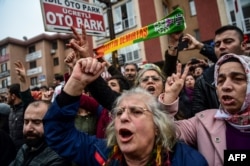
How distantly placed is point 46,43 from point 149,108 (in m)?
32.3

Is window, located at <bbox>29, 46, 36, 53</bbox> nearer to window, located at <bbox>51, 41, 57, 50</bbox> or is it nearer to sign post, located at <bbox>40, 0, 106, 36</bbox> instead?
window, located at <bbox>51, 41, 57, 50</bbox>

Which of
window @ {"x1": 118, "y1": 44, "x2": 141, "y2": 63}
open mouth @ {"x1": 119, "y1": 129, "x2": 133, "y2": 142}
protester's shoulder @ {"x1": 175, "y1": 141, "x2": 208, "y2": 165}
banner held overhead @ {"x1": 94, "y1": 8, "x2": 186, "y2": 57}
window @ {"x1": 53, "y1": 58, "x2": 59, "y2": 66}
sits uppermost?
window @ {"x1": 53, "y1": 58, "x2": 59, "y2": 66}

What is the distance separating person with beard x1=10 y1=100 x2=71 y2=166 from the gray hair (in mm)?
678

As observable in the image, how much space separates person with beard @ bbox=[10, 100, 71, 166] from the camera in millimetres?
2390

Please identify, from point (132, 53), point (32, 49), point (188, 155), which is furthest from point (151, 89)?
point (32, 49)

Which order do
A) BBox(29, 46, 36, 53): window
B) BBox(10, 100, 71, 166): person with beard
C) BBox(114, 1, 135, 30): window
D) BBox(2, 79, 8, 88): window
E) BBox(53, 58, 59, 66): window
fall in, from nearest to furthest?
BBox(10, 100, 71, 166): person with beard → BBox(114, 1, 135, 30): window → BBox(53, 58, 59, 66): window → BBox(2, 79, 8, 88): window → BBox(29, 46, 36, 53): window

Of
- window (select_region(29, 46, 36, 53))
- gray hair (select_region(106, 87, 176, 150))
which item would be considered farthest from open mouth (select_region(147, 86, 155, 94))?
window (select_region(29, 46, 36, 53))

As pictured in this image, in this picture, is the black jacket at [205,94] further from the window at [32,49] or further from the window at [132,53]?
the window at [32,49]

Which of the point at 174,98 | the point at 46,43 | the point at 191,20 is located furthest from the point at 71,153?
the point at 46,43

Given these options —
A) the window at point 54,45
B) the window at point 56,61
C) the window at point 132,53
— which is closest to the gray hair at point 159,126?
the window at point 132,53

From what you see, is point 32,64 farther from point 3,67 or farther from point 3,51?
point 3,51

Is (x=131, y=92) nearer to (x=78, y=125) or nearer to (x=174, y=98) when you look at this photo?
(x=174, y=98)

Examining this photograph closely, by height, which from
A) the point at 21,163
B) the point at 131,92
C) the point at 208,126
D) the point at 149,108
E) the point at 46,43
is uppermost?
the point at 46,43

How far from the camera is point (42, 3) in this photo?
449 cm
